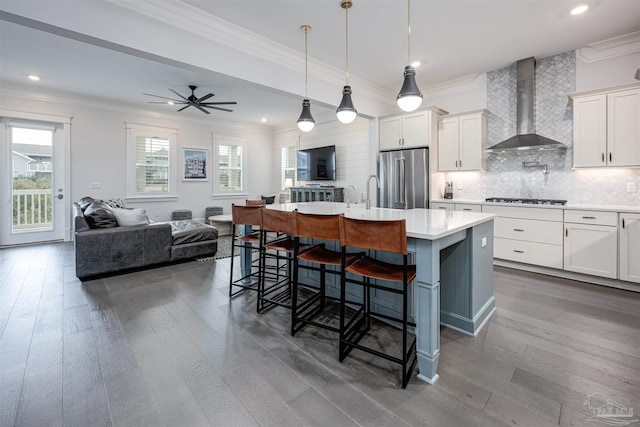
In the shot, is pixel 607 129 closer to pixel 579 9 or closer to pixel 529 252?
pixel 579 9

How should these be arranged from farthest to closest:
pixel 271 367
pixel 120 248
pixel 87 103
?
pixel 87 103, pixel 120 248, pixel 271 367

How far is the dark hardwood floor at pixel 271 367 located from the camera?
1512mm

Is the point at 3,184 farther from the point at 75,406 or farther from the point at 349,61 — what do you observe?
the point at 349,61

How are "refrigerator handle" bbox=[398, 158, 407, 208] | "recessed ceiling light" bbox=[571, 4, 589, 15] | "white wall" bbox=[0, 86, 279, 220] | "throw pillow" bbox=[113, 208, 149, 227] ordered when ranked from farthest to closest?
"white wall" bbox=[0, 86, 279, 220] → "refrigerator handle" bbox=[398, 158, 407, 208] → "throw pillow" bbox=[113, 208, 149, 227] → "recessed ceiling light" bbox=[571, 4, 589, 15]

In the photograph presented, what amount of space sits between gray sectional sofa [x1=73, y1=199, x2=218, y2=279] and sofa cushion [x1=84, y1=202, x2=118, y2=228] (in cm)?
1

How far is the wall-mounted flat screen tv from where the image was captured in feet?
22.1

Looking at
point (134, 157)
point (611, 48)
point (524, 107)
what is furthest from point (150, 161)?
point (611, 48)

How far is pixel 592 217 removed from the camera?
132 inches

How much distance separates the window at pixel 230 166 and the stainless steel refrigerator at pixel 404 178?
4.64m

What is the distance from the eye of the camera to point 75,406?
1554 millimetres

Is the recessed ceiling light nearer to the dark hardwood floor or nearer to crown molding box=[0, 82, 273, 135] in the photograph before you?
the dark hardwood floor

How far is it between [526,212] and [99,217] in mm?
5665

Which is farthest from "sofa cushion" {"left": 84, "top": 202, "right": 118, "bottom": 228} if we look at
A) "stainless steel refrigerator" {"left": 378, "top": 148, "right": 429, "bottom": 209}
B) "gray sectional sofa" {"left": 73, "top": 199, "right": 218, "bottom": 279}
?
"stainless steel refrigerator" {"left": 378, "top": 148, "right": 429, "bottom": 209}

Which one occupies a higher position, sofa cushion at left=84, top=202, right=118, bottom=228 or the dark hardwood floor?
sofa cushion at left=84, top=202, right=118, bottom=228
